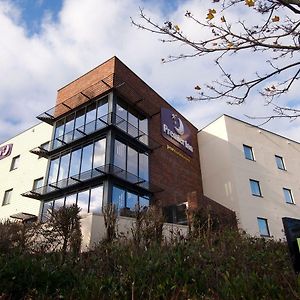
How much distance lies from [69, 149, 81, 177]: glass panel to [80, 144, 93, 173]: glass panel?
1.18ft

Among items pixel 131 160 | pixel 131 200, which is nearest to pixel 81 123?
pixel 131 160

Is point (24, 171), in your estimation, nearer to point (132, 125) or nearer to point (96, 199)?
point (132, 125)

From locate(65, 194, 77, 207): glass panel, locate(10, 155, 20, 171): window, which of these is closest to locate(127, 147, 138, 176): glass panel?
locate(65, 194, 77, 207): glass panel

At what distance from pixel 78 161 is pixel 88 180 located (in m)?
2.08

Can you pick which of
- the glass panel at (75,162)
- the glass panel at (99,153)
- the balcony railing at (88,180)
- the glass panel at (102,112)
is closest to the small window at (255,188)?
the balcony railing at (88,180)

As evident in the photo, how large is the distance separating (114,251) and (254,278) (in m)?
3.82

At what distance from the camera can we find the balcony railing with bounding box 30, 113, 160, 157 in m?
18.5

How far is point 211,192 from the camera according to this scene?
24.1 metres

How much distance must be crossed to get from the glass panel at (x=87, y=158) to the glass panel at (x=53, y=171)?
7.60 feet

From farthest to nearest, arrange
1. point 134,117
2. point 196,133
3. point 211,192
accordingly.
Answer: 1. point 196,133
2. point 211,192
3. point 134,117

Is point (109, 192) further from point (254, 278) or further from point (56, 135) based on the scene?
point (254, 278)

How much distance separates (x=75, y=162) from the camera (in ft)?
62.5

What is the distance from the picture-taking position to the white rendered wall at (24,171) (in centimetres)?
2197

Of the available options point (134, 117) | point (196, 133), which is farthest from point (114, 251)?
point (196, 133)
